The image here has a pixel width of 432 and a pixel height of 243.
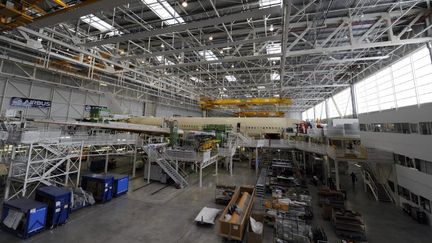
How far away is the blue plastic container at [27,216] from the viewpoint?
366 inches

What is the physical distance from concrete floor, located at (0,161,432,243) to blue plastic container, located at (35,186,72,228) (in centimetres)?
47

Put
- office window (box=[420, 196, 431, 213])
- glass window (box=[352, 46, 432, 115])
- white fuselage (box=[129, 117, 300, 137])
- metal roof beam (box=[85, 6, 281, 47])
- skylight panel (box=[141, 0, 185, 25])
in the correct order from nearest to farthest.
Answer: metal roof beam (box=[85, 6, 281, 47]) < skylight panel (box=[141, 0, 185, 25]) < office window (box=[420, 196, 431, 213]) < glass window (box=[352, 46, 432, 115]) < white fuselage (box=[129, 117, 300, 137])

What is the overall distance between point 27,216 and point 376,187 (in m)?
25.9

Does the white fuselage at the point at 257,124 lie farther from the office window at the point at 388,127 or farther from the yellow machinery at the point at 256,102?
the office window at the point at 388,127

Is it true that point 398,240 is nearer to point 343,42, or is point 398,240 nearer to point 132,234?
point 132,234

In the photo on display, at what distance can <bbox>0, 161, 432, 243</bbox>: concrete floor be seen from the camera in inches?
382

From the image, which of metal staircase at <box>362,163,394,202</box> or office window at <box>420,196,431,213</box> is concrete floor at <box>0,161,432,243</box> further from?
office window at <box>420,196,431,213</box>

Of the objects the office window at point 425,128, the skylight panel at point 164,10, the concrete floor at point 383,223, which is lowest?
the concrete floor at point 383,223

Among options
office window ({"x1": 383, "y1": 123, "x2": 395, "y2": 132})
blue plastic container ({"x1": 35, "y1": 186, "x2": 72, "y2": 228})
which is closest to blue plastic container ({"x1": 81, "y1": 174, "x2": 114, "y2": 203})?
blue plastic container ({"x1": 35, "y1": 186, "x2": 72, "y2": 228})

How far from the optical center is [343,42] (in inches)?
720

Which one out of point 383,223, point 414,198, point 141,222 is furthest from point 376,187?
point 141,222

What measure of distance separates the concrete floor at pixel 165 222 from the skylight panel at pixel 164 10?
13.5 meters

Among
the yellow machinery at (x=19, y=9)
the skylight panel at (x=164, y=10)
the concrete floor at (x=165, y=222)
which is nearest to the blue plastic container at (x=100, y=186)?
the concrete floor at (x=165, y=222)

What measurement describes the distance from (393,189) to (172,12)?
77.3 feet
